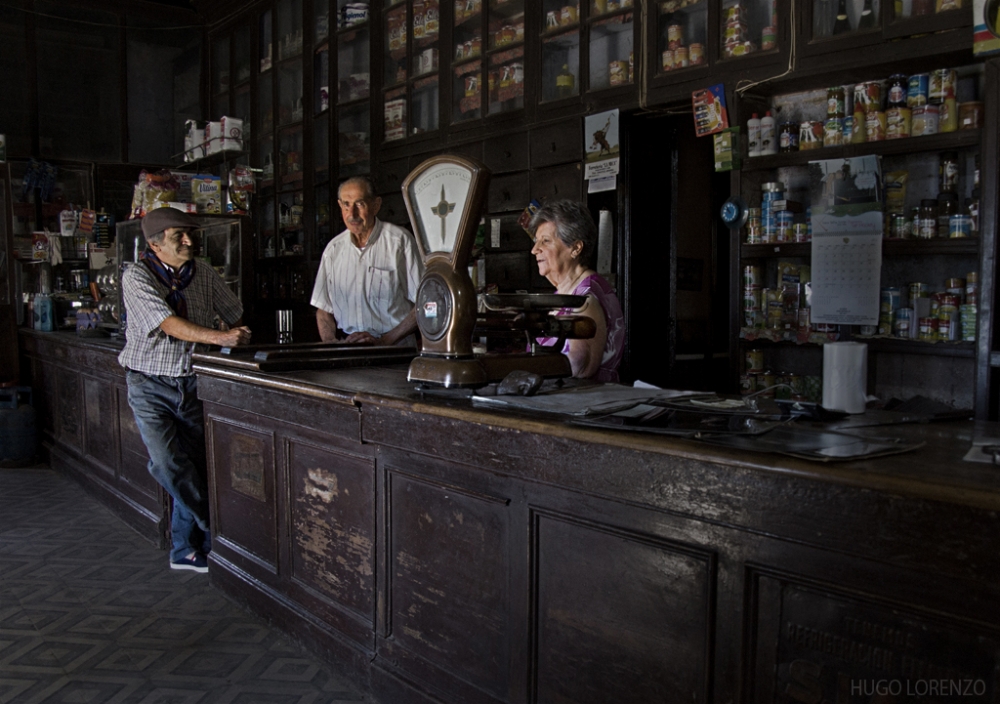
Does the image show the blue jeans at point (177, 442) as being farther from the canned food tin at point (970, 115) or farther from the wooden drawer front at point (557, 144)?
the canned food tin at point (970, 115)

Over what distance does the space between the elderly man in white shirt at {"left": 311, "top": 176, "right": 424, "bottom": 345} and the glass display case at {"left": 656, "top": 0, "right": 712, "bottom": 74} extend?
1.40 m

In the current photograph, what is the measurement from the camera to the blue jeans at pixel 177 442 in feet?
10.4

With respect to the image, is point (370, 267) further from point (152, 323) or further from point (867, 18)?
point (867, 18)

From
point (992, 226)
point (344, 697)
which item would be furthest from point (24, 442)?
point (992, 226)

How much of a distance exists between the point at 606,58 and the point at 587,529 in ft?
9.59

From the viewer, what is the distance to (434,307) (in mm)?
1866

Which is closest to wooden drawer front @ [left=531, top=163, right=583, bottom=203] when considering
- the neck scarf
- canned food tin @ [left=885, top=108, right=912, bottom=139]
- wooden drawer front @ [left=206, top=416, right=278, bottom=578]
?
canned food tin @ [left=885, top=108, right=912, bottom=139]

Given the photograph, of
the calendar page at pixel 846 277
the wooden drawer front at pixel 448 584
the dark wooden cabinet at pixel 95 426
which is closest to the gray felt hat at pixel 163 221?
the dark wooden cabinet at pixel 95 426

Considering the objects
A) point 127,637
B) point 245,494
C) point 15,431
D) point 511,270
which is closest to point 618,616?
point 245,494

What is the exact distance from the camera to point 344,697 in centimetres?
219

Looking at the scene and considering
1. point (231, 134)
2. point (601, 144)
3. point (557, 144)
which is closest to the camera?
point (601, 144)

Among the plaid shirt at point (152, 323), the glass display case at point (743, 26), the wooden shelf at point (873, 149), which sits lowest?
the plaid shirt at point (152, 323)

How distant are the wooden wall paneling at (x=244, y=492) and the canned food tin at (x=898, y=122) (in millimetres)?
2435

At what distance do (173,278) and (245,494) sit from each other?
1.03 m
